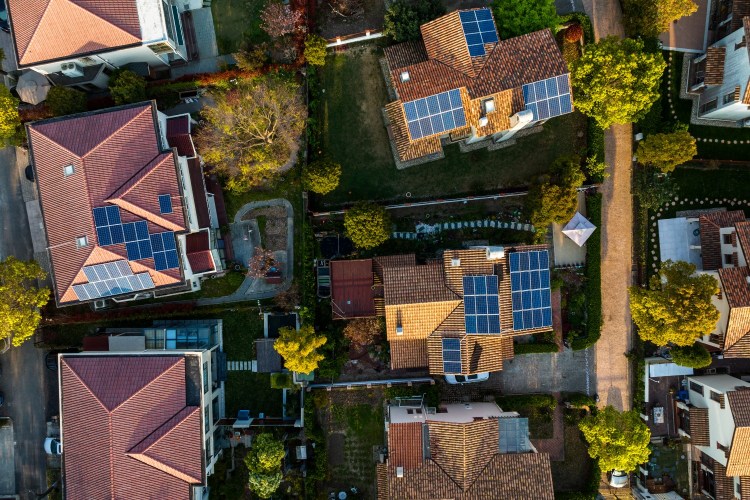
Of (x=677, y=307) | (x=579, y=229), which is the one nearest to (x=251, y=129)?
(x=579, y=229)

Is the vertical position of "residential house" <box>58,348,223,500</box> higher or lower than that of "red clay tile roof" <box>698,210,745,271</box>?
lower

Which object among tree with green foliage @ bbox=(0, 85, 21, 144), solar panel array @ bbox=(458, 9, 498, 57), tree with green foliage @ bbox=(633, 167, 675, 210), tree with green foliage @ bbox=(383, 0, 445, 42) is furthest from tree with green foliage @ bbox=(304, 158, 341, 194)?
tree with green foliage @ bbox=(633, 167, 675, 210)

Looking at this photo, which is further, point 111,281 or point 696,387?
point 696,387

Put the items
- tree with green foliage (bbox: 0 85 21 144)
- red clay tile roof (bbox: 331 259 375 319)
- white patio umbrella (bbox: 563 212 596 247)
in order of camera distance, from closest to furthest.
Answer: tree with green foliage (bbox: 0 85 21 144)
red clay tile roof (bbox: 331 259 375 319)
white patio umbrella (bbox: 563 212 596 247)

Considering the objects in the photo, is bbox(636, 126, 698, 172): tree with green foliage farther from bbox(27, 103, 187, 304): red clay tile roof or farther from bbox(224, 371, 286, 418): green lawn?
bbox(27, 103, 187, 304): red clay tile roof

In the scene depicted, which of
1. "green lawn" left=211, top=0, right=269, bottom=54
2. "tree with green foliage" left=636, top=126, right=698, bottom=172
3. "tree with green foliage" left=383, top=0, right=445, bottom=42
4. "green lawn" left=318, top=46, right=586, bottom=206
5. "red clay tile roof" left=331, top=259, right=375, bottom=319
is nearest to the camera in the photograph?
"tree with green foliage" left=636, top=126, right=698, bottom=172

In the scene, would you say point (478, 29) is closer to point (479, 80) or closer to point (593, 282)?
point (479, 80)
